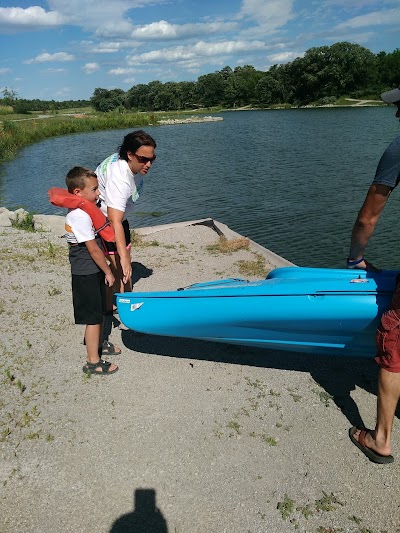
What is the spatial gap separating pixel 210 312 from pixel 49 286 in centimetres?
311

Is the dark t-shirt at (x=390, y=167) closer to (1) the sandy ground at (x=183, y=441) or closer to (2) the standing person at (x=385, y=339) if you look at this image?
(2) the standing person at (x=385, y=339)

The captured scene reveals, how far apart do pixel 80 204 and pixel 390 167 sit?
230 centimetres

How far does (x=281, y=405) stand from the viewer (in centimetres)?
352

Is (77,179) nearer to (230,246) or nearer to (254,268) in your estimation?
(254,268)

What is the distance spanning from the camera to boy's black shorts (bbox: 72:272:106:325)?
375cm

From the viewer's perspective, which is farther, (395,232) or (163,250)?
(395,232)

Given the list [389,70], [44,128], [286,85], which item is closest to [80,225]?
[44,128]

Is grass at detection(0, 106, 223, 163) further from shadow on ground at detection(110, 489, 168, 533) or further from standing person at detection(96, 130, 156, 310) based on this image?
shadow on ground at detection(110, 489, 168, 533)

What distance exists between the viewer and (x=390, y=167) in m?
2.65

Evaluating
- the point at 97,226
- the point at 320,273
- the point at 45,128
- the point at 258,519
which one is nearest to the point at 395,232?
the point at 320,273

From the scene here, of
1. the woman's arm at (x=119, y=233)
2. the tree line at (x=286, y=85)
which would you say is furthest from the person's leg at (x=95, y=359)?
the tree line at (x=286, y=85)

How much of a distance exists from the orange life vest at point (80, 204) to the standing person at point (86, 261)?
5 centimetres

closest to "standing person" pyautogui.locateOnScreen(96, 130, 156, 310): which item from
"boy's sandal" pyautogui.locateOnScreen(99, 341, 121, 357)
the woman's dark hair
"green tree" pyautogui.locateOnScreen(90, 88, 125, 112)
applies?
the woman's dark hair

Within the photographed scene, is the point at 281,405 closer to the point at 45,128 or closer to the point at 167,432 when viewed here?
the point at 167,432
